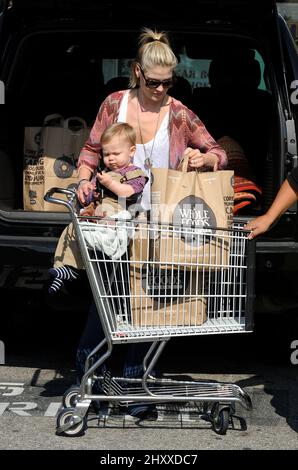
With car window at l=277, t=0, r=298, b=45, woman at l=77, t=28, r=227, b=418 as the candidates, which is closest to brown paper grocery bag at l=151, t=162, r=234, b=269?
woman at l=77, t=28, r=227, b=418

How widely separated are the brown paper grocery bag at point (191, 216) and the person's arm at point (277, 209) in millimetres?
129

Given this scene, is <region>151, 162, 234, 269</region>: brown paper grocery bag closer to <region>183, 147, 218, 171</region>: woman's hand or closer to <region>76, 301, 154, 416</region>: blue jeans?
<region>183, 147, 218, 171</region>: woman's hand

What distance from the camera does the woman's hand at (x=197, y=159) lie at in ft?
16.6

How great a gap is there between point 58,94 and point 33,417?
6.83 feet

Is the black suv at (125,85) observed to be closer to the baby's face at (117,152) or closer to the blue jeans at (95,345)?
the blue jeans at (95,345)

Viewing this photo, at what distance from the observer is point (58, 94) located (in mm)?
6387

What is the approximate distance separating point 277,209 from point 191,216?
0.44 metres

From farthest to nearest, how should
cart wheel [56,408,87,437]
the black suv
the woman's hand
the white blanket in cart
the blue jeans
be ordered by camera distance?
the black suv < the blue jeans < the woman's hand < cart wheel [56,408,87,437] < the white blanket in cart

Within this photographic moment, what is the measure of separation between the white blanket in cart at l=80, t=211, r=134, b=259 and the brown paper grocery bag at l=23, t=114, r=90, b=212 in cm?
129

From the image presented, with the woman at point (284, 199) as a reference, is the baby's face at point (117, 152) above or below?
above

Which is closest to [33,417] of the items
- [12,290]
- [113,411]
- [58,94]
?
[113,411]

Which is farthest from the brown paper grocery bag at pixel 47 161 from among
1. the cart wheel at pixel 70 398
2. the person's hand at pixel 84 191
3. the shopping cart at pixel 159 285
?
the cart wheel at pixel 70 398

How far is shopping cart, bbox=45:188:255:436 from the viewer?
4.71 m
